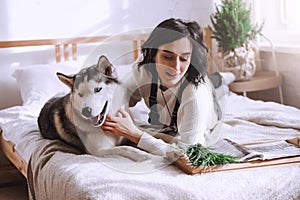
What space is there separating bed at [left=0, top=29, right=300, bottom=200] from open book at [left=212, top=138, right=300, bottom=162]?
0.18 feet

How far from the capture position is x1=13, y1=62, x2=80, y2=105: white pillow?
125 inches

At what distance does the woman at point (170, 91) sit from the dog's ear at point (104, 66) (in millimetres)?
115

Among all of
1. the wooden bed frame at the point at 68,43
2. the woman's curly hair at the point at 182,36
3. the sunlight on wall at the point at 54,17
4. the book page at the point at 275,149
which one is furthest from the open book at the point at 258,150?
the sunlight on wall at the point at 54,17

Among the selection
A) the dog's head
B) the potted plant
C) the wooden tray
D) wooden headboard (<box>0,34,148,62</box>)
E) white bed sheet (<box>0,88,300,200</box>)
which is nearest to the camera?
white bed sheet (<box>0,88,300,200</box>)

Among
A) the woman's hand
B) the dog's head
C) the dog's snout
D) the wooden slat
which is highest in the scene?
the dog's head

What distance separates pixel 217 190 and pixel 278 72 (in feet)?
6.93

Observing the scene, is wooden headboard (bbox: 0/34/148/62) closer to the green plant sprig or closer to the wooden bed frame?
the wooden bed frame

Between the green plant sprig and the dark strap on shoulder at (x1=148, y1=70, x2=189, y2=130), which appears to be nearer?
the green plant sprig

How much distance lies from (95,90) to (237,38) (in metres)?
1.79

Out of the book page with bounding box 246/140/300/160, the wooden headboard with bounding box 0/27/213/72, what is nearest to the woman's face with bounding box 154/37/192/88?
the book page with bounding box 246/140/300/160

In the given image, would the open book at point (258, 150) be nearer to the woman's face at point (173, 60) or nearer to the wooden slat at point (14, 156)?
the woman's face at point (173, 60)

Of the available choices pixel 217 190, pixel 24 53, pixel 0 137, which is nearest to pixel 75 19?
pixel 24 53

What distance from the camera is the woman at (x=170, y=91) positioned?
1987 millimetres

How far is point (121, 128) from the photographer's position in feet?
6.64
